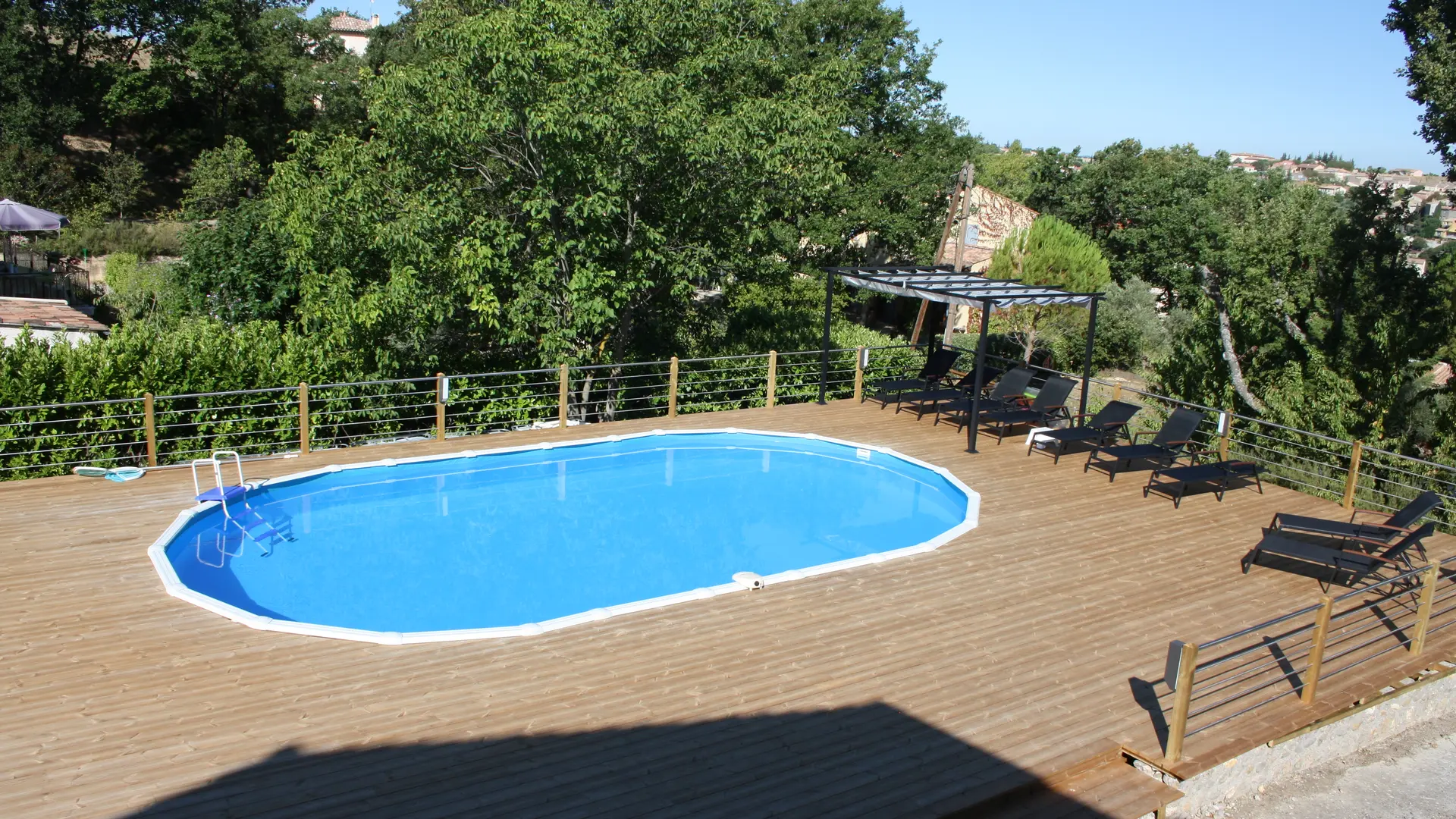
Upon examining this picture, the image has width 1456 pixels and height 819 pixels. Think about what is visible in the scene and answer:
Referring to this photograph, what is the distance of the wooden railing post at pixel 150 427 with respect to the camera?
10.5 meters

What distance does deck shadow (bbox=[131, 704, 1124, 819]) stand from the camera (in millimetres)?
5176

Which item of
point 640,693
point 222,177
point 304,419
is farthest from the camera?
point 222,177

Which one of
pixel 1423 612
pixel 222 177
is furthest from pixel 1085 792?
pixel 222 177

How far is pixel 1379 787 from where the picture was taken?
6828 millimetres

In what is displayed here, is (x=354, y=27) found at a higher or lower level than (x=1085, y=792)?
higher

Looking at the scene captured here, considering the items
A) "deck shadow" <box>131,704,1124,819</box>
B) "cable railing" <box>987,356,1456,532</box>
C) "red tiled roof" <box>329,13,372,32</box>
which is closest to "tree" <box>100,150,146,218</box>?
"red tiled roof" <box>329,13,372,32</box>

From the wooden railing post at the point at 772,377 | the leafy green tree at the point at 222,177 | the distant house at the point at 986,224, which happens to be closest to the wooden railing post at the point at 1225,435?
the wooden railing post at the point at 772,377

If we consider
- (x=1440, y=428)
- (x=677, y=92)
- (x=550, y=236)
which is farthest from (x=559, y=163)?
(x=1440, y=428)

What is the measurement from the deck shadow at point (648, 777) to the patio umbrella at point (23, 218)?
22.0 metres

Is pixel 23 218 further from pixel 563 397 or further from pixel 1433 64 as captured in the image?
pixel 1433 64

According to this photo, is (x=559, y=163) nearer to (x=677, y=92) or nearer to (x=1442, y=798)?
(x=677, y=92)

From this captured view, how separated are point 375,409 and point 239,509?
2.84 metres

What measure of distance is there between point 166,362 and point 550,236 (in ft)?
16.9

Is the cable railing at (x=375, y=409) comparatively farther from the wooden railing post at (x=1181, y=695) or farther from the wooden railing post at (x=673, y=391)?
the wooden railing post at (x=1181, y=695)
